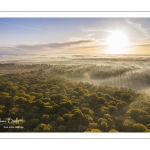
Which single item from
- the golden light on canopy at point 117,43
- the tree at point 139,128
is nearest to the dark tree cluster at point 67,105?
the tree at point 139,128

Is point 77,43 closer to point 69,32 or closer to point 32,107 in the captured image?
point 69,32
